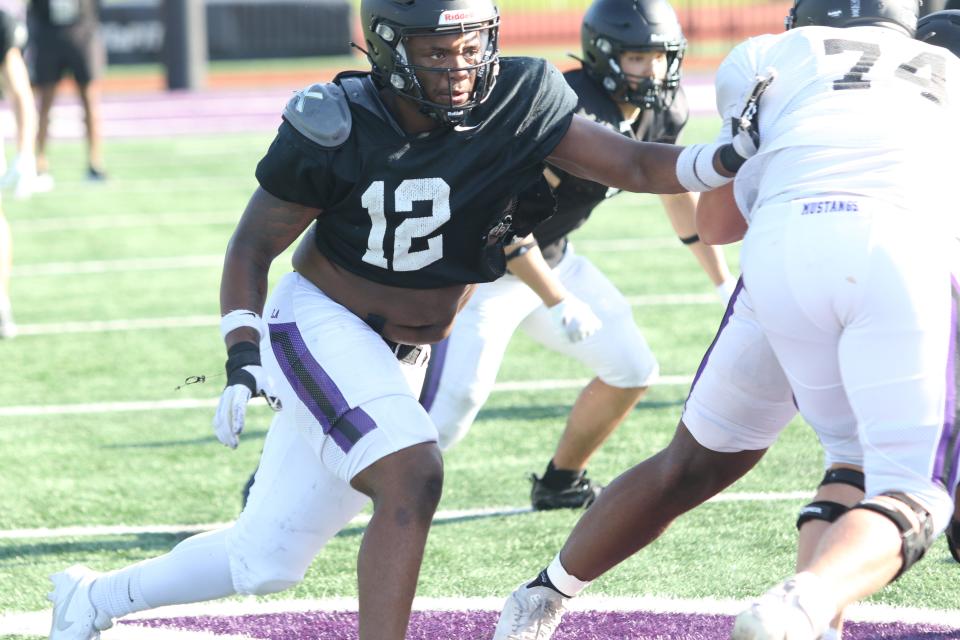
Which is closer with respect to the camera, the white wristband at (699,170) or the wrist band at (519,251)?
the white wristband at (699,170)

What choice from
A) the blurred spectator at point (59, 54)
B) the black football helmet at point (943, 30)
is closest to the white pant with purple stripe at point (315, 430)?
the black football helmet at point (943, 30)

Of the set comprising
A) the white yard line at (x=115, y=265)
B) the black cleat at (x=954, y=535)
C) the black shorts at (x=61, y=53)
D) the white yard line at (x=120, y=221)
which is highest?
the black cleat at (x=954, y=535)

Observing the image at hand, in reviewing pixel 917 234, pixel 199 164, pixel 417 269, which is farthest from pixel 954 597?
pixel 199 164

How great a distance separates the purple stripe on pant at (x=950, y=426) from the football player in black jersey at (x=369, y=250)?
1.99 ft

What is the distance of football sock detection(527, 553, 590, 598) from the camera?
327cm

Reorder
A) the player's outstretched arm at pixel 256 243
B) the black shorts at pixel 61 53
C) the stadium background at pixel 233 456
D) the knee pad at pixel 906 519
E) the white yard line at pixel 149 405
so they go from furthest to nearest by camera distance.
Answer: the black shorts at pixel 61 53
the white yard line at pixel 149 405
the stadium background at pixel 233 456
the player's outstretched arm at pixel 256 243
the knee pad at pixel 906 519

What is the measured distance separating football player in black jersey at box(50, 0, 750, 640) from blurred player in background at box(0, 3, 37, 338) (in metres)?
4.04

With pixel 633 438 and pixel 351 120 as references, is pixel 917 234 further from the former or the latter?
pixel 633 438

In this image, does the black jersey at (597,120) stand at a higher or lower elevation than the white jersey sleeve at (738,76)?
lower

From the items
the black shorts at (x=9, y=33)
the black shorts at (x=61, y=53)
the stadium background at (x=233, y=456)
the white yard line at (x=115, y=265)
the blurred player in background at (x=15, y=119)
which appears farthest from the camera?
the black shorts at (x=61, y=53)

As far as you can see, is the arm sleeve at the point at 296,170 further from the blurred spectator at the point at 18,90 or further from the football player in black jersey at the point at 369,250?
the blurred spectator at the point at 18,90

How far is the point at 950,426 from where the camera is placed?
255cm

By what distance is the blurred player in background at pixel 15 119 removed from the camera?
7.04 metres

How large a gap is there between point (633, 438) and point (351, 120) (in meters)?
2.46
